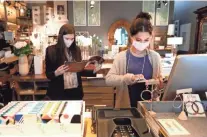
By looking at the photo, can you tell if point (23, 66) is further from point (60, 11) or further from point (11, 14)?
point (60, 11)

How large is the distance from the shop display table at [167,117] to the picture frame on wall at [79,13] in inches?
224

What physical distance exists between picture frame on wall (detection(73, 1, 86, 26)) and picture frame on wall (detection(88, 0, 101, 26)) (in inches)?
7.7

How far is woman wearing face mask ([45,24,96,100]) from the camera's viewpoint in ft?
5.74

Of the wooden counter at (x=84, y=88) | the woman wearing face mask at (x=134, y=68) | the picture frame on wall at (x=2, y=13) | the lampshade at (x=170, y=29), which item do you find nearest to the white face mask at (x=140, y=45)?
the woman wearing face mask at (x=134, y=68)

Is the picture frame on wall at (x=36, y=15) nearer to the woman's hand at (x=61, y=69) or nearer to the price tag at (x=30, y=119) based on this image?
the woman's hand at (x=61, y=69)

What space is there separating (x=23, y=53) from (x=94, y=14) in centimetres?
410

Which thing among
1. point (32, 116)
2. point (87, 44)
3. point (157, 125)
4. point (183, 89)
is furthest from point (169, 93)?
point (87, 44)

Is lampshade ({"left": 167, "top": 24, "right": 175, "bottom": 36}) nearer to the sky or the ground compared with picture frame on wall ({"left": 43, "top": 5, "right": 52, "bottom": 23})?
nearer to the ground

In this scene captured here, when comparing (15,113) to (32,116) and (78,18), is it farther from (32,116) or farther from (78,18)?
(78,18)

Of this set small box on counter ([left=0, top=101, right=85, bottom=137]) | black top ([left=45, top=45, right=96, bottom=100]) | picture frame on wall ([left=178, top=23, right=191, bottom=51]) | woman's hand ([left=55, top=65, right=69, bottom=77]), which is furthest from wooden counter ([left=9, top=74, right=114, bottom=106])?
picture frame on wall ([left=178, top=23, right=191, bottom=51])

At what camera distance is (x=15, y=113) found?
35.2 inches

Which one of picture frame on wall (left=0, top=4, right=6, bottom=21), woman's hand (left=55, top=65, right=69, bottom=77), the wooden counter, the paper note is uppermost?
picture frame on wall (left=0, top=4, right=6, bottom=21)

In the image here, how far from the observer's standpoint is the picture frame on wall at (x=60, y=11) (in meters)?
6.20

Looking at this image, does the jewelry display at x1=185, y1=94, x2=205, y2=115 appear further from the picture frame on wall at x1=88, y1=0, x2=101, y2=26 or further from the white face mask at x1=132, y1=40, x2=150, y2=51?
the picture frame on wall at x1=88, y1=0, x2=101, y2=26
